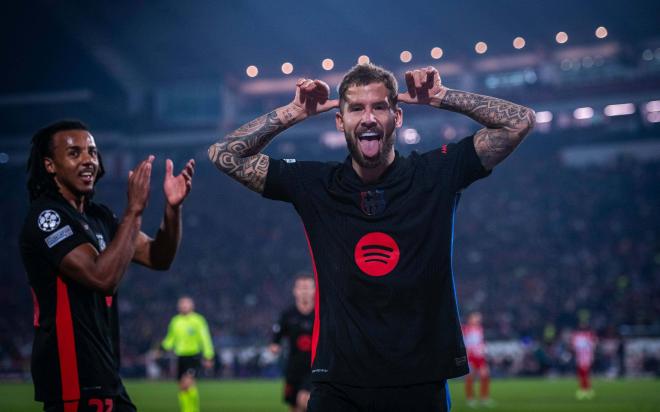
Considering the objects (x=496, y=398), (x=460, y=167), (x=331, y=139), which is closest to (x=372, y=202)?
(x=460, y=167)

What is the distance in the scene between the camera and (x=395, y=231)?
420 cm

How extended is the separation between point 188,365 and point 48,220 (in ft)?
44.7

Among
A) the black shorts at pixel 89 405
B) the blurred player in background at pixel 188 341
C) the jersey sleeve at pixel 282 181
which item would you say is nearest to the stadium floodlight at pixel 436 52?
the blurred player in background at pixel 188 341

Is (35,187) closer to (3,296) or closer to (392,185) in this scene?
(392,185)

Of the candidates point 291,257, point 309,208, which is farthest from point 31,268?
point 291,257

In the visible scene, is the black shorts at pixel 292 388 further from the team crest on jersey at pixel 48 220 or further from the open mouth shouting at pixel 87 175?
the team crest on jersey at pixel 48 220

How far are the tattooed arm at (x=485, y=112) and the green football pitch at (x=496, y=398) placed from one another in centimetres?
1300

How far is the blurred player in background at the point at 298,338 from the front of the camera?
38.0 ft

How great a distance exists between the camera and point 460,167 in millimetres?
4434

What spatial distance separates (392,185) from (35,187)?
223 centimetres

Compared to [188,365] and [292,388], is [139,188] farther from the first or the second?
[188,365]

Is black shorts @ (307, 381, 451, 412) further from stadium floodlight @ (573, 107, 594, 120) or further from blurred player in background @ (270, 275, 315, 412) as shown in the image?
stadium floodlight @ (573, 107, 594, 120)

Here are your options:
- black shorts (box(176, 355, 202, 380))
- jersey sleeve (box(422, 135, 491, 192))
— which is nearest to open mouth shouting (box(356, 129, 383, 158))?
jersey sleeve (box(422, 135, 491, 192))

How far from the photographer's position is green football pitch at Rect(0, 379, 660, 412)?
1694 cm
